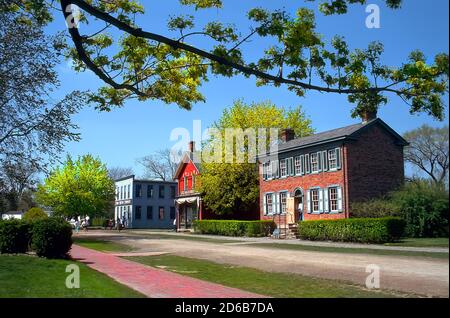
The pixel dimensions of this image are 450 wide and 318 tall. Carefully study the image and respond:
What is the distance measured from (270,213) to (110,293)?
31377mm

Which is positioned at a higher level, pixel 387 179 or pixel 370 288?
pixel 387 179

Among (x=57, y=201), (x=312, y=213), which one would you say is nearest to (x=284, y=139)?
(x=312, y=213)

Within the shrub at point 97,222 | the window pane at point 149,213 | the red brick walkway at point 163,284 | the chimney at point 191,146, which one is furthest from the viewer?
the shrub at point 97,222

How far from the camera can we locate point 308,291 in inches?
384

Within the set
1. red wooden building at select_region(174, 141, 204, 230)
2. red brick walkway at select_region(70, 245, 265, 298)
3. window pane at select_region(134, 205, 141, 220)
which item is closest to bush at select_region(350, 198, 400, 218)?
Result: red brick walkway at select_region(70, 245, 265, 298)

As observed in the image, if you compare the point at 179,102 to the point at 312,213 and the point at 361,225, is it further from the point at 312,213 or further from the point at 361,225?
the point at 312,213

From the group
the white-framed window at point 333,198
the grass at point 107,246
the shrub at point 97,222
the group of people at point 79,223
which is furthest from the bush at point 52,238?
the shrub at point 97,222

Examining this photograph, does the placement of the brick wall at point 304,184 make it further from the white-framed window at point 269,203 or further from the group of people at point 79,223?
the group of people at point 79,223

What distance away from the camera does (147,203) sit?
71875mm

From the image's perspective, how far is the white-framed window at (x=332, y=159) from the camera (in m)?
32.8

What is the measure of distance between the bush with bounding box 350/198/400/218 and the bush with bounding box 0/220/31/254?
762 inches

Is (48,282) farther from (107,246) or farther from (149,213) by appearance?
(149,213)

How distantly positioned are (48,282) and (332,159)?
2527 cm

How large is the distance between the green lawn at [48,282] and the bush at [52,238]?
1269 mm
